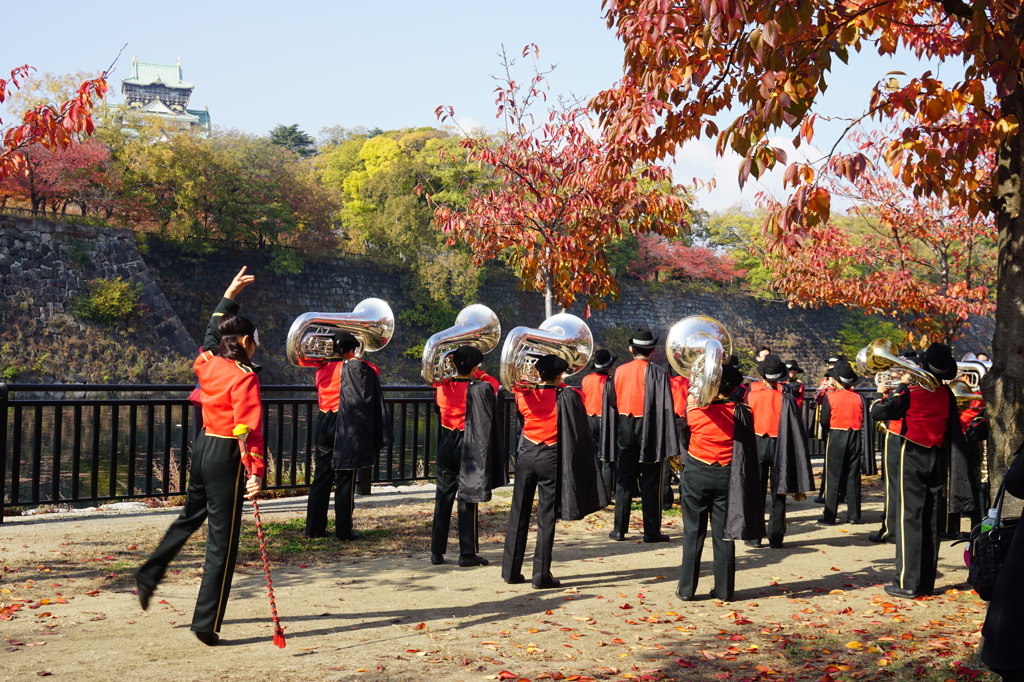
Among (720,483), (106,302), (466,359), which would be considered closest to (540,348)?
(466,359)

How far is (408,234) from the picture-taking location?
3634 centimetres

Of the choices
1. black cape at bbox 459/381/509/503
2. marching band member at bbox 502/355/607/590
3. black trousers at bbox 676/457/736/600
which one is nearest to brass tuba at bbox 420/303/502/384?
black cape at bbox 459/381/509/503

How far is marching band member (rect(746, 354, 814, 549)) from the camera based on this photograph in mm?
9008

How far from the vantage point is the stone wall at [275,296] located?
27.1m

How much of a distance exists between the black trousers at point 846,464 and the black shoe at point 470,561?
4.53 metres

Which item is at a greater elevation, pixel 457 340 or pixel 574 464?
pixel 457 340

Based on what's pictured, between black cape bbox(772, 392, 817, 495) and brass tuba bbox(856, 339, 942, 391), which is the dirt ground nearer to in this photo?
black cape bbox(772, 392, 817, 495)

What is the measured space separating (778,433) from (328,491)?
4370 millimetres

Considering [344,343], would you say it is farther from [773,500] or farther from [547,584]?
[773,500]

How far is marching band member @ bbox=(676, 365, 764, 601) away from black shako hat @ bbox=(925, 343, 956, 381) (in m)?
1.52

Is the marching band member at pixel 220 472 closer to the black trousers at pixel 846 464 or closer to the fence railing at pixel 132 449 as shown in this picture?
the fence railing at pixel 132 449

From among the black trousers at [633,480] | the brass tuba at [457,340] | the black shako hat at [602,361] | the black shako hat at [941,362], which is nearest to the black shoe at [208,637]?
the brass tuba at [457,340]

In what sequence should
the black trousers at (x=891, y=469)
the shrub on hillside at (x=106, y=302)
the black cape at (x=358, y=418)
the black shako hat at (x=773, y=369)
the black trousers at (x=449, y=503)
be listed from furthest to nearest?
1. the shrub on hillside at (x=106, y=302)
2. the black shako hat at (x=773, y=369)
3. the black cape at (x=358, y=418)
4. the black trousers at (x=449, y=503)
5. the black trousers at (x=891, y=469)

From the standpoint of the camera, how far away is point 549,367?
22.2 feet
